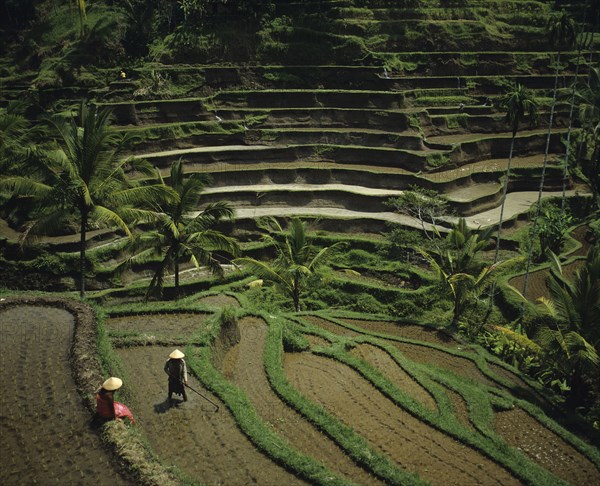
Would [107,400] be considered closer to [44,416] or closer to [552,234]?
[44,416]

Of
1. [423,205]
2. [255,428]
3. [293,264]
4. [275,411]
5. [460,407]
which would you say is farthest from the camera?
[423,205]

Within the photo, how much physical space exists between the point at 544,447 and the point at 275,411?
25.8 ft

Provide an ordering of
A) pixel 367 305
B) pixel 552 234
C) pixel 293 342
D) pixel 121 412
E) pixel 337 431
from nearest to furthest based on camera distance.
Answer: pixel 121 412 → pixel 337 431 → pixel 293 342 → pixel 367 305 → pixel 552 234

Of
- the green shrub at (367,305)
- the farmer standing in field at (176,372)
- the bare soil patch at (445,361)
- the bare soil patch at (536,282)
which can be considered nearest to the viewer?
the farmer standing in field at (176,372)

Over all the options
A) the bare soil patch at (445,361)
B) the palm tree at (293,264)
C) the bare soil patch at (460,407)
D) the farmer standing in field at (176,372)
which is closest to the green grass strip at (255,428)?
the farmer standing in field at (176,372)

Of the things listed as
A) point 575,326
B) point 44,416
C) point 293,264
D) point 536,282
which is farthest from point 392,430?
point 536,282

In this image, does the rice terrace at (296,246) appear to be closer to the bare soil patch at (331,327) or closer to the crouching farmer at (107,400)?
the crouching farmer at (107,400)

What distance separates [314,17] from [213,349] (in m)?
36.8

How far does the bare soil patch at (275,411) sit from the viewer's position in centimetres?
1162

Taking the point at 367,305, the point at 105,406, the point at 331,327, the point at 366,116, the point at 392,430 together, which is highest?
the point at 366,116

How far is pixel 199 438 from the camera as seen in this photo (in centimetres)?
1154

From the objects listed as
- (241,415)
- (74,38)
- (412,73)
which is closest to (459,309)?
(241,415)

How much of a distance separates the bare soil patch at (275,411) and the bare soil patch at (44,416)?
170 inches

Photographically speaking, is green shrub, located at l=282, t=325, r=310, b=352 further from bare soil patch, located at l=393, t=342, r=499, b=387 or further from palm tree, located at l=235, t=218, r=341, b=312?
palm tree, located at l=235, t=218, r=341, b=312
